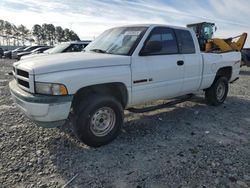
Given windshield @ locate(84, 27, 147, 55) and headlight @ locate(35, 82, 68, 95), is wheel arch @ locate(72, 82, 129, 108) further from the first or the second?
windshield @ locate(84, 27, 147, 55)

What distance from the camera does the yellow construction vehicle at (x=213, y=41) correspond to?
13.4 metres

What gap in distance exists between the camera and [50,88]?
11.7 feet

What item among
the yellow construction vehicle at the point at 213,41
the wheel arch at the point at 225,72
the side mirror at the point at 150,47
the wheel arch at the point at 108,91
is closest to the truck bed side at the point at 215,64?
the wheel arch at the point at 225,72

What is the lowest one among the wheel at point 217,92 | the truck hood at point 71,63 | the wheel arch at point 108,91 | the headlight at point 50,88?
the wheel at point 217,92

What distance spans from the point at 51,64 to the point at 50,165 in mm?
1434

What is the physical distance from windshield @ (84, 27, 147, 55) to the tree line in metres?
72.6

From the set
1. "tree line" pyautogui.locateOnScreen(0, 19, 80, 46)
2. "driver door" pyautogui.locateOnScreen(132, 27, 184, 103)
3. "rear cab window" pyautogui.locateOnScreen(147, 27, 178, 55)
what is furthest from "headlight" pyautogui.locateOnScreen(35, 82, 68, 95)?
"tree line" pyautogui.locateOnScreen(0, 19, 80, 46)

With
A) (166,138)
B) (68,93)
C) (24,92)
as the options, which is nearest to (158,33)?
(166,138)

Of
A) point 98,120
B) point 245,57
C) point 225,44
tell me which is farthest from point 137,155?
point 245,57

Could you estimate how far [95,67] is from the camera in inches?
157

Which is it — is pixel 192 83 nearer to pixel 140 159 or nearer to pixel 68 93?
pixel 140 159

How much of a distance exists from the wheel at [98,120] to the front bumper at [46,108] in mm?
294

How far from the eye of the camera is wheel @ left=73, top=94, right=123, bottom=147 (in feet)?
12.9

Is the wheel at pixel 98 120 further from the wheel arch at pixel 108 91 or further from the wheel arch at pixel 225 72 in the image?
the wheel arch at pixel 225 72
